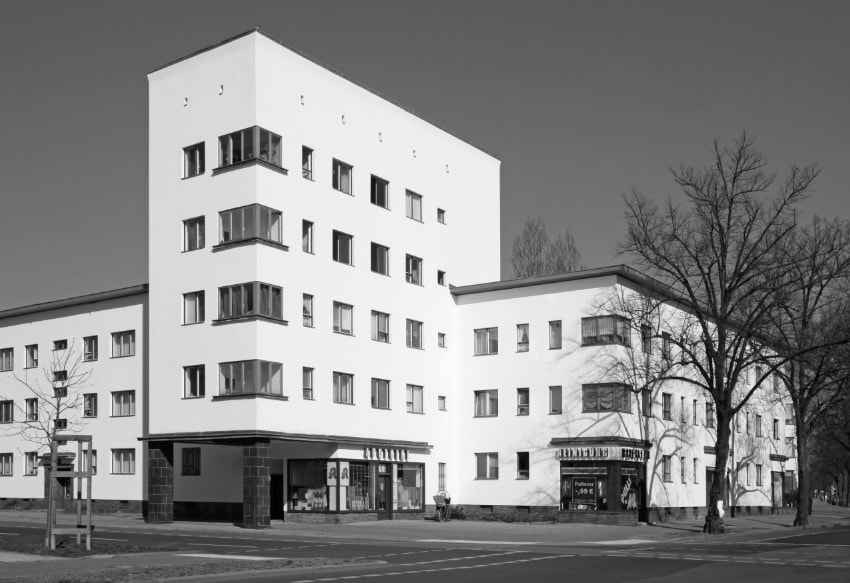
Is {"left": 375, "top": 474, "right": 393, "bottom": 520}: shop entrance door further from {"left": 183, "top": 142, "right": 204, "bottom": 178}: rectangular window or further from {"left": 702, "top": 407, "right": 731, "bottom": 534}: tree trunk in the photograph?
{"left": 183, "top": 142, "right": 204, "bottom": 178}: rectangular window

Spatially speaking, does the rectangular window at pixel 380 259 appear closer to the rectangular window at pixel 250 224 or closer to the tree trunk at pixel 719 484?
the rectangular window at pixel 250 224

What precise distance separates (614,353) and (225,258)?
19.8 m

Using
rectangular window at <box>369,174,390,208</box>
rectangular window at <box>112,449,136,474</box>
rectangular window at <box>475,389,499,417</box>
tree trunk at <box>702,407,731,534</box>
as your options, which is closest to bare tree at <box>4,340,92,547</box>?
rectangular window at <box>112,449,136,474</box>

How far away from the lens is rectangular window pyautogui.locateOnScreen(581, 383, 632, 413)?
53062 mm

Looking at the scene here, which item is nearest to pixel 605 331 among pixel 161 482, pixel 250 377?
pixel 250 377

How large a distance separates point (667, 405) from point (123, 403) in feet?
98.1

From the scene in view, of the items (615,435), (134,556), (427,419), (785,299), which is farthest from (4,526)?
(785,299)

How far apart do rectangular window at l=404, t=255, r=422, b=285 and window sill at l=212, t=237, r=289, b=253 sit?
1015 cm

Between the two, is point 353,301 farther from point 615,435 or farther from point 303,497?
point 615,435

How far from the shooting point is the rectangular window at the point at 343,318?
2027 inches

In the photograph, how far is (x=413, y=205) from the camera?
58.2 meters

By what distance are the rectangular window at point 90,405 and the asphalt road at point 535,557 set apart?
16860mm

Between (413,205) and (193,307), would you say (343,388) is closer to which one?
(193,307)

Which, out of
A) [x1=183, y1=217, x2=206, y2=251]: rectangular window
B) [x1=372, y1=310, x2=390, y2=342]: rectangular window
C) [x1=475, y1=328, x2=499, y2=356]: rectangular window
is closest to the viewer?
[x1=183, y1=217, x2=206, y2=251]: rectangular window
